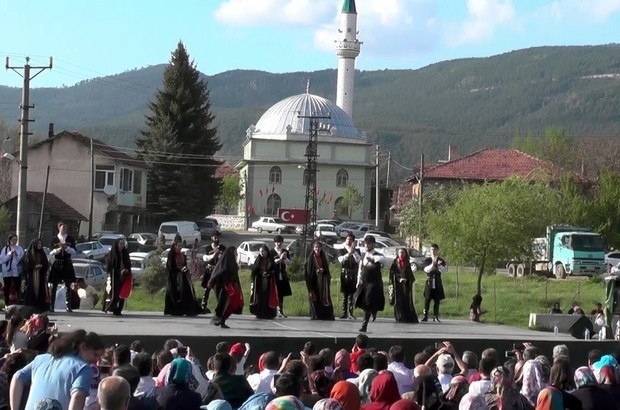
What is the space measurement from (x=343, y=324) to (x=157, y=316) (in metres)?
3.76

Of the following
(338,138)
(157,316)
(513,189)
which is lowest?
(157,316)

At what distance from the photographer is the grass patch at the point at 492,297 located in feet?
113

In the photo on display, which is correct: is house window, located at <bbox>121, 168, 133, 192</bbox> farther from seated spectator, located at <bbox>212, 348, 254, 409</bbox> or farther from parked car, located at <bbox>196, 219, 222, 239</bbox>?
seated spectator, located at <bbox>212, 348, 254, 409</bbox>

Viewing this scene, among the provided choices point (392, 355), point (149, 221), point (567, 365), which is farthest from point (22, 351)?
point (149, 221)

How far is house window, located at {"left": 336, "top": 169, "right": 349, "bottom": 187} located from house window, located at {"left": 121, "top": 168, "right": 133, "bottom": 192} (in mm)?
33206

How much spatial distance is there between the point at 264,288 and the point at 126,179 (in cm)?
5682

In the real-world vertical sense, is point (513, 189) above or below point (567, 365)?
above

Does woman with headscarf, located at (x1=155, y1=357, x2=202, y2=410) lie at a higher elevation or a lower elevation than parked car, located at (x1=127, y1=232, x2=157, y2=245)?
lower

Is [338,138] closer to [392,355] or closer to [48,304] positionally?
[48,304]

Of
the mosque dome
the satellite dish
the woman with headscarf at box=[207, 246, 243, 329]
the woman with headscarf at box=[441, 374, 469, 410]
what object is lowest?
the woman with headscarf at box=[441, 374, 469, 410]

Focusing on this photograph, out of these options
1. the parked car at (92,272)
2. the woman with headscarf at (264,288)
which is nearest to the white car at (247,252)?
the parked car at (92,272)

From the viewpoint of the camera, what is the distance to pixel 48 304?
23.5 metres

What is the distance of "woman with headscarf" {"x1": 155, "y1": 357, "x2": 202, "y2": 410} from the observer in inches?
376

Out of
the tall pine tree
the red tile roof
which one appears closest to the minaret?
the red tile roof
